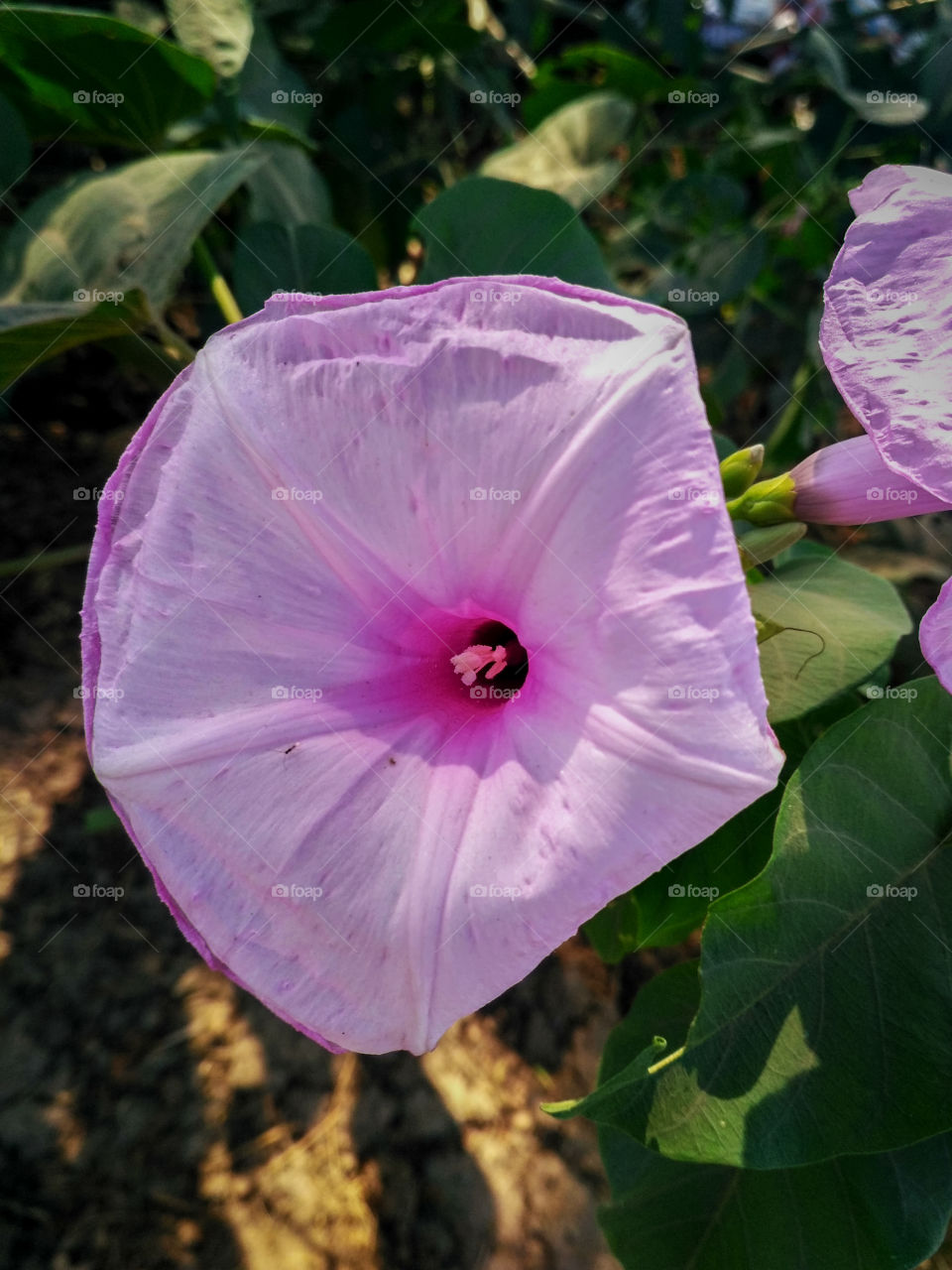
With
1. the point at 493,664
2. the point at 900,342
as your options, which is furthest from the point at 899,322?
the point at 493,664

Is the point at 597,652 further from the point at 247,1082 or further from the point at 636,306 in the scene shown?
the point at 247,1082

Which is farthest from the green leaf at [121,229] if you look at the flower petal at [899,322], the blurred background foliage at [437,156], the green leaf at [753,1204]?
the green leaf at [753,1204]

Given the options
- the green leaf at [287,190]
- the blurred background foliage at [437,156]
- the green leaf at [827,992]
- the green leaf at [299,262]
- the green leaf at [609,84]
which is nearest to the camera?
the green leaf at [827,992]

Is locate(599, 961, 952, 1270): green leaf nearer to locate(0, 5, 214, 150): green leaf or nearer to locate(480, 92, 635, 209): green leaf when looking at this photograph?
locate(480, 92, 635, 209): green leaf

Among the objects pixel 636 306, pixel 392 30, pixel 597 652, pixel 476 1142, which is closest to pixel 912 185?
pixel 636 306

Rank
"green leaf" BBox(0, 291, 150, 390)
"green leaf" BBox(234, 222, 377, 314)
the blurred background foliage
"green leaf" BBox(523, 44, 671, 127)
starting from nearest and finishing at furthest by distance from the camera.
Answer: "green leaf" BBox(0, 291, 150, 390) < the blurred background foliage < "green leaf" BBox(234, 222, 377, 314) < "green leaf" BBox(523, 44, 671, 127)

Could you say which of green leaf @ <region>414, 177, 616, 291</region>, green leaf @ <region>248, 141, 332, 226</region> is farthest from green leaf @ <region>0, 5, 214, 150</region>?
green leaf @ <region>414, 177, 616, 291</region>

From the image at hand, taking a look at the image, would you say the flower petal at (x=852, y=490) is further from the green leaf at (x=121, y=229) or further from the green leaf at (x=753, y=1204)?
the green leaf at (x=121, y=229)
